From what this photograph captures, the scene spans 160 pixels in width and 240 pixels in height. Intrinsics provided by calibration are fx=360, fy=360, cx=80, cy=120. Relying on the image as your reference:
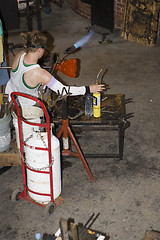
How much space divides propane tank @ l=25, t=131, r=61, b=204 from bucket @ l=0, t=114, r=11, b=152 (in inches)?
20.0

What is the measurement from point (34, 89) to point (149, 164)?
6.44 ft

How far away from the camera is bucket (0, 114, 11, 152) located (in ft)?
14.7

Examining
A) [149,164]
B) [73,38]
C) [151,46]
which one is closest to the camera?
[149,164]

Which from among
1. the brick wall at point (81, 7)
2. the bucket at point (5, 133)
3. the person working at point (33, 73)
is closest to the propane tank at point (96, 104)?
the person working at point (33, 73)

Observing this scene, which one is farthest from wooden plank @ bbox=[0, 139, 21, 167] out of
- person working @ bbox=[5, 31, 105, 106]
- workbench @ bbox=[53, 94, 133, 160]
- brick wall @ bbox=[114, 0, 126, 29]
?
brick wall @ bbox=[114, 0, 126, 29]

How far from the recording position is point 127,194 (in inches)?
184

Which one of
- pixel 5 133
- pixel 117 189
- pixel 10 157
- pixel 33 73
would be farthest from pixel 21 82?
pixel 117 189

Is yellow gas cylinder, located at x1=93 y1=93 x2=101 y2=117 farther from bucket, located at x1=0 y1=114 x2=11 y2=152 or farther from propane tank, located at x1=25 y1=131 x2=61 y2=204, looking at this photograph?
bucket, located at x1=0 y1=114 x2=11 y2=152

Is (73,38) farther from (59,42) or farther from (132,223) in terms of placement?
(132,223)

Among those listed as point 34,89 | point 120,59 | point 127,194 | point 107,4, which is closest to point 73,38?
point 107,4

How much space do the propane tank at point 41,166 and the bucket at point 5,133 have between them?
51 centimetres

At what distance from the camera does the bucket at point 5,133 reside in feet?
14.7

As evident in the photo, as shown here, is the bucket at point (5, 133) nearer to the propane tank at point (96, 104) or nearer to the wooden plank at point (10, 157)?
the wooden plank at point (10, 157)

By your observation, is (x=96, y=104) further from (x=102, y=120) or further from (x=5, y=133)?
(x=5, y=133)
